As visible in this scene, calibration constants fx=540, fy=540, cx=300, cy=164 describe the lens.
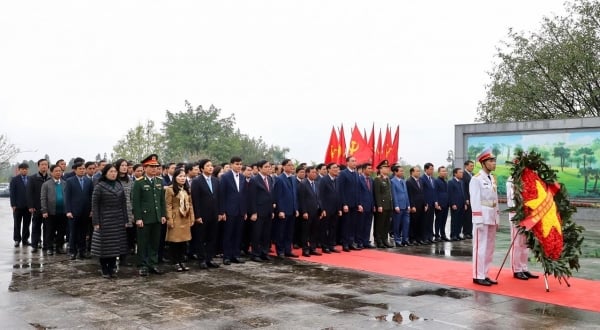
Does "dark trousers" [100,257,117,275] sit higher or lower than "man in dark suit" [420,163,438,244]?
lower

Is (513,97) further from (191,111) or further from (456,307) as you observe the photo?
(191,111)

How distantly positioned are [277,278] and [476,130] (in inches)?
510

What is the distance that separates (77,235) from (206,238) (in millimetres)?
2268

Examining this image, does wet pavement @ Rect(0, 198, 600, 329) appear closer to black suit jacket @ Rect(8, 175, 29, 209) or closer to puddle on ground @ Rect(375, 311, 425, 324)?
puddle on ground @ Rect(375, 311, 425, 324)

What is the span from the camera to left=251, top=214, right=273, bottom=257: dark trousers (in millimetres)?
8414

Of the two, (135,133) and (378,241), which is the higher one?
(135,133)

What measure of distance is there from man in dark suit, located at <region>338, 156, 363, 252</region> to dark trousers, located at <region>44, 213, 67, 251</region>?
15.9 feet

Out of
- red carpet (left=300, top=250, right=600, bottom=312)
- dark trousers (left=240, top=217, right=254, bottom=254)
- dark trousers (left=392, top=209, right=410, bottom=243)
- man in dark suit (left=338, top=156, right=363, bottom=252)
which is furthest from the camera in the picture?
dark trousers (left=392, top=209, right=410, bottom=243)

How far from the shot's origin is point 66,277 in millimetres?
6922

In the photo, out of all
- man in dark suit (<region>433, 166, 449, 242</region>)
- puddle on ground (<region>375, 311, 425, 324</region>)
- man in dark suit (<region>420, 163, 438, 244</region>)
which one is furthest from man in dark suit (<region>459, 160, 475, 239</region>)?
puddle on ground (<region>375, 311, 425, 324</region>)

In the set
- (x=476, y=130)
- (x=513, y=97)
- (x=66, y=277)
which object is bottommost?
(x=66, y=277)

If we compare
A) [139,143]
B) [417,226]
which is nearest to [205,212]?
[417,226]

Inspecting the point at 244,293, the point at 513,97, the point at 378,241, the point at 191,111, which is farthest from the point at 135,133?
the point at 244,293

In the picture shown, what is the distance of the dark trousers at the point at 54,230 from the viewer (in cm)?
920
